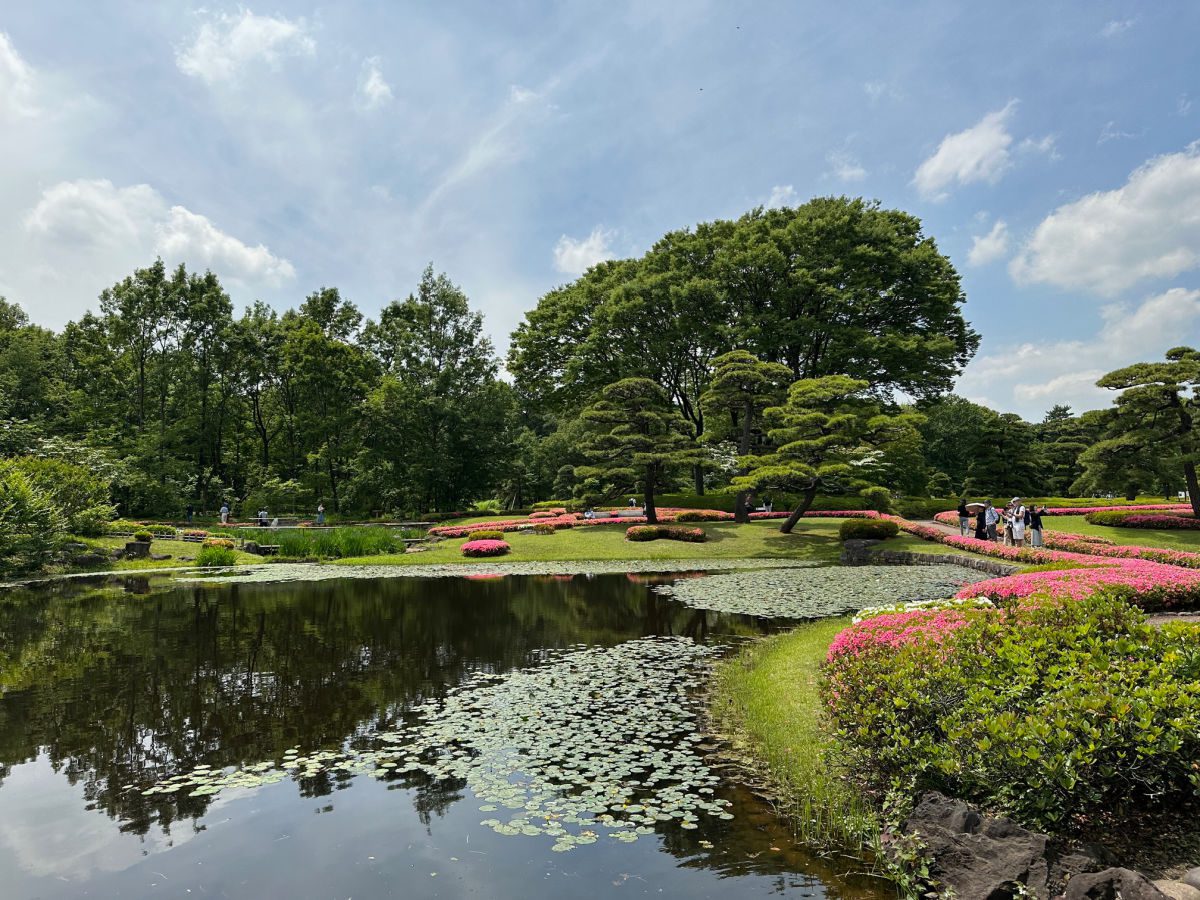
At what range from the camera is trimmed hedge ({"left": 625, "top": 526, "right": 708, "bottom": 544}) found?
1094 inches

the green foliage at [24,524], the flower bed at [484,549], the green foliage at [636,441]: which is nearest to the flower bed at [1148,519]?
the green foliage at [636,441]

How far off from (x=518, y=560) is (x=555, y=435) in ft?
110

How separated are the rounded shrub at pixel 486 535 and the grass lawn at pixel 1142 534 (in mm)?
22393

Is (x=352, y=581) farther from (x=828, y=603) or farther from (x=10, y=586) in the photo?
(x=828, y=603)

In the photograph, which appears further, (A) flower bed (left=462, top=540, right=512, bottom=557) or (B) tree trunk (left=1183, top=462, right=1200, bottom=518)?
(A) flower bed (left=462, top=540, right=512, bottom=557)

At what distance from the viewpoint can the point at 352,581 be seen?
20516 mm

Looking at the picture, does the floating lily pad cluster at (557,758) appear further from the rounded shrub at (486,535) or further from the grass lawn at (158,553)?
the grass lawn at (158,553)

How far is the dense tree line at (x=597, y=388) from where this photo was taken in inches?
1143

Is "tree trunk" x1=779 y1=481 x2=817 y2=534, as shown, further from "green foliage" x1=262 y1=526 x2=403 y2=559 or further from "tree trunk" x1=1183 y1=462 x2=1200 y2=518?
"green foliage" x1=262 y1=526 x2=403 y2=559

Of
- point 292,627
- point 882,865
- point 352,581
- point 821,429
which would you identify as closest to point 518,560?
point 352,581

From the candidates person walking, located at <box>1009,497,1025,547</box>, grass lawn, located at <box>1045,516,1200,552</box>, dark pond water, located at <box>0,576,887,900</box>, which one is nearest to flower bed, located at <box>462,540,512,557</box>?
dark pond water, located at <box>0,576,887,900</box>

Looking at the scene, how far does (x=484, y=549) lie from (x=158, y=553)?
1388 cm

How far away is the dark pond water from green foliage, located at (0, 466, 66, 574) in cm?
905

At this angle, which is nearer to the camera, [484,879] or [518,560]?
[484,879]
